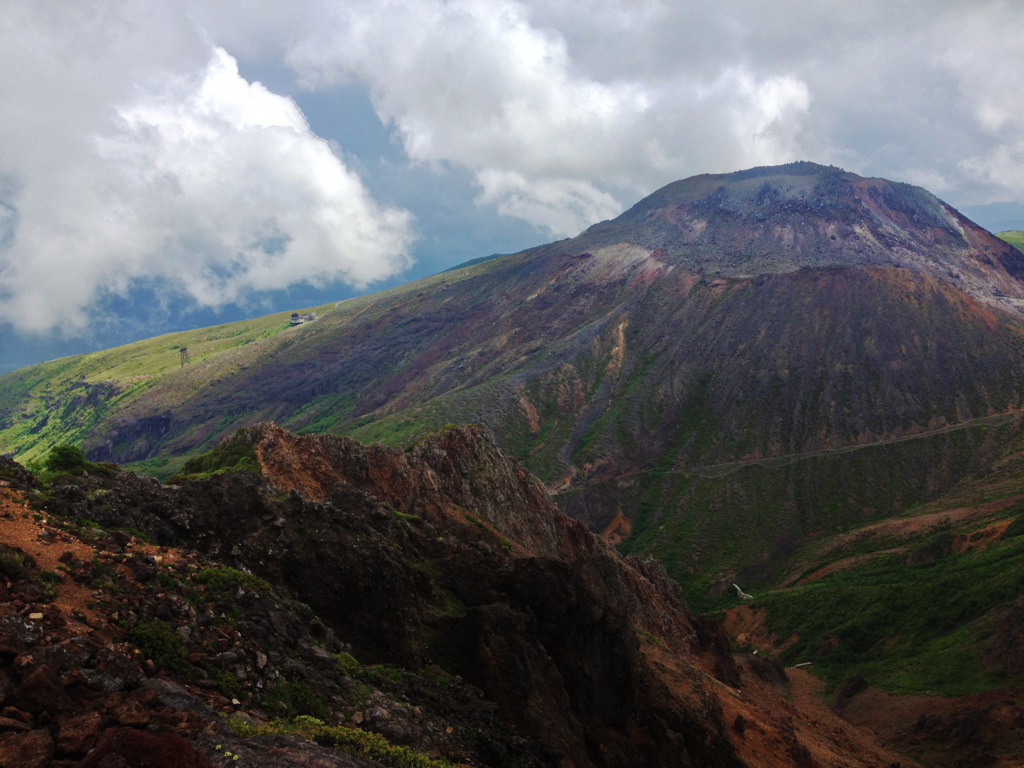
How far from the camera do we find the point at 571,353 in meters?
153

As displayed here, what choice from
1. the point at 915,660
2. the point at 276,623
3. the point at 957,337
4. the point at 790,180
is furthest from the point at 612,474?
the point at 790,180

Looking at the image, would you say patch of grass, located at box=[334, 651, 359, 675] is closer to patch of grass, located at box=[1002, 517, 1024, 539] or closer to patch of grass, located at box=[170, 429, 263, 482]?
patch of grass, located at box=[170, 429, 263, 482]

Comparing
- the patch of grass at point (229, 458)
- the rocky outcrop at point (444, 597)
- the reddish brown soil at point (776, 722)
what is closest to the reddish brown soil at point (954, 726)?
the reddish brown soil at point (776, 722)

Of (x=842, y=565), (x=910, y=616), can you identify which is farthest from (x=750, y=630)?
(x=842, y=565)

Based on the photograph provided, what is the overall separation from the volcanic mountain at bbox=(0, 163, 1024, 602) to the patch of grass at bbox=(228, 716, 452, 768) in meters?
86.8

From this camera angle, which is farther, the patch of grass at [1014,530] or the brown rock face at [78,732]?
the patch of grass at [1014,530]

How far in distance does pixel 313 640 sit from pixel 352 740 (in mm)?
4439

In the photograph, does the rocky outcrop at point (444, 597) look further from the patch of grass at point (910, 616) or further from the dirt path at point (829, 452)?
the dirt path at point (829, 452)

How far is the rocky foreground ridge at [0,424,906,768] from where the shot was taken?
454 inches

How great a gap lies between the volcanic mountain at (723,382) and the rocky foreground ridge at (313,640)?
224 feet

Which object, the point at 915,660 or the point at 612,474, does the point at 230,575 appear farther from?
the point at 612,474

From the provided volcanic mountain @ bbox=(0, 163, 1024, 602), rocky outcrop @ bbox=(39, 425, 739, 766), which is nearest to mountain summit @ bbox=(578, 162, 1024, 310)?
volcanic mountain @ bbox=(0, 163, 1024, 602)

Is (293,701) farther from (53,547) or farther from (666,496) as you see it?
(666,496)

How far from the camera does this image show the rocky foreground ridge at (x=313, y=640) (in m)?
11.5
